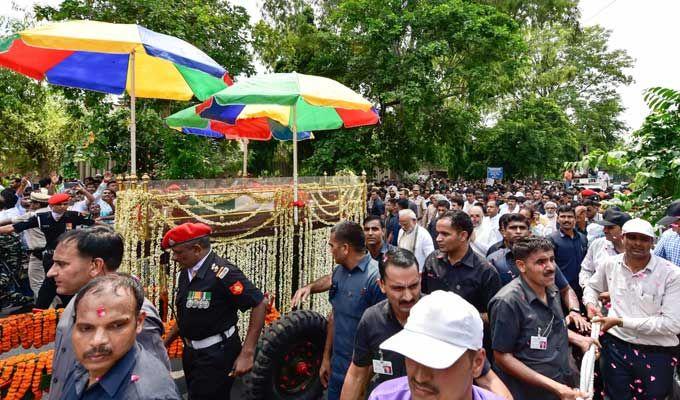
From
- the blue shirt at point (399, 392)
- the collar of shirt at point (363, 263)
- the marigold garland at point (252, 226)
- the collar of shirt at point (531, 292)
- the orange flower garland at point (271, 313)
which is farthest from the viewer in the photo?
the orange flower garland at point (271, 313)

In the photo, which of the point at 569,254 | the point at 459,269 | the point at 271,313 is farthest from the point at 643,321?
the point at 271,313

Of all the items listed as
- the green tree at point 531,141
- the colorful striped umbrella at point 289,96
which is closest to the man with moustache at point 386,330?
the colorful striped umbrella at point 289,96

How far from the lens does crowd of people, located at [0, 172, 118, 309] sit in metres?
6.48

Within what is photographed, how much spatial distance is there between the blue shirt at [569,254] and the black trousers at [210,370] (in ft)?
14.0

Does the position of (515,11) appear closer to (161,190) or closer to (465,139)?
(465,139)

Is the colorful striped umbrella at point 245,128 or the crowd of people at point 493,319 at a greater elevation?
the colorful striped umbrella at point 245,128

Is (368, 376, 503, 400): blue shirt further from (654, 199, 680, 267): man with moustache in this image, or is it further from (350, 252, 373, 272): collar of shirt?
(654, 199, 680, 267): man with moustache

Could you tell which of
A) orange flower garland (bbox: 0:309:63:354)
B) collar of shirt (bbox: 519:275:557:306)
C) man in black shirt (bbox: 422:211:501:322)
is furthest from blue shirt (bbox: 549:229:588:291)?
orange flower garland (bbox: 0:309:63:354)

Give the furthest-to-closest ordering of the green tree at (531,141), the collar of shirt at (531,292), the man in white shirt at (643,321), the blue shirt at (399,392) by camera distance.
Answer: the green tree at (531,141) < the man in white shirt at (643,321) < the collar of shirt at (531,292) < the blue shirt at (399,392)

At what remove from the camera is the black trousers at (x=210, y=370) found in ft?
10.7

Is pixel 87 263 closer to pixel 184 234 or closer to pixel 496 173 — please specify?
pixel 184 234

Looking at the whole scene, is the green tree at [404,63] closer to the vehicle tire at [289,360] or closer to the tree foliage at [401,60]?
the tree foliage at [401,60]

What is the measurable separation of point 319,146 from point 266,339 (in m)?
13.4

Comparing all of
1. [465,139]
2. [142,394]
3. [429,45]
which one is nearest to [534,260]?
[142,394]
